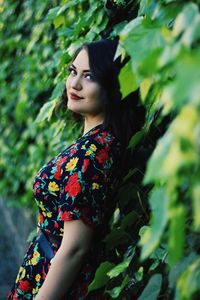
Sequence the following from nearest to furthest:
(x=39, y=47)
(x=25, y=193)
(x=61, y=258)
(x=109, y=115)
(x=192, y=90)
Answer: (x=192, y=90) → (x=61, y=258) → (x=109, y=115) → (x=39, y=47) → (x=25, y=193)

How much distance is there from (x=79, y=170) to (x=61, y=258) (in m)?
0.31

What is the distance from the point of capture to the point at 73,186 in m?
2.06

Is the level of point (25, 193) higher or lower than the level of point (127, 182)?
lower

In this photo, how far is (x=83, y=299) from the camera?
2246 mm

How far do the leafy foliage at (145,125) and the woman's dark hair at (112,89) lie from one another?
10 centimetres

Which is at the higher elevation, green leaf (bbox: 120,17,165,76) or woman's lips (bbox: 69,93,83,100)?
green leaf (bbox: 120,17,165,76)

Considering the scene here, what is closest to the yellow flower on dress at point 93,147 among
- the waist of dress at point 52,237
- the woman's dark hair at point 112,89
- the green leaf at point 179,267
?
the woman's dark hair at point 112,89

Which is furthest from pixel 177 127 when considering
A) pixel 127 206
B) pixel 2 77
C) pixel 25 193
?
pixel 2 77

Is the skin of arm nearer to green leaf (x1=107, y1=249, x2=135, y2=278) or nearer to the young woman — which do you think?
the young woman

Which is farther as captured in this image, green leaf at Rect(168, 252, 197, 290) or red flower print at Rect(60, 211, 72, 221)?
red flower print at Rect(60, 211, 72, 221)

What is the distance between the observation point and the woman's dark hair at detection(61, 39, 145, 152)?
85.7 inches

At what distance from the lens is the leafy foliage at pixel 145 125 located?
874 mm

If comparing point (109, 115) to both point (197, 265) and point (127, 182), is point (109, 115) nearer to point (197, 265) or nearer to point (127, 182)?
point (127, 182)

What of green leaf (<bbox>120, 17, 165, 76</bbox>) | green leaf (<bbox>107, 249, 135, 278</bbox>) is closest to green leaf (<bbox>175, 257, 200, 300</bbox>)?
green leaf (<bbox>120, 17, 165, 76</bbox>)
